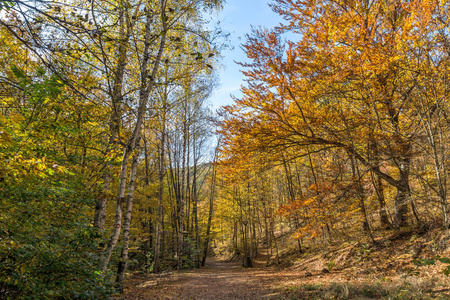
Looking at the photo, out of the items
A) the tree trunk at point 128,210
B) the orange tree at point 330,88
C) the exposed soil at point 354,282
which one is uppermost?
the orange tree at point 330,88

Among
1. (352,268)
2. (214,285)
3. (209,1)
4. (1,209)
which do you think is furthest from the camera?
(214,285)

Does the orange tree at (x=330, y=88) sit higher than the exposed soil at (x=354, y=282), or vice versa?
the orange tree at (x=330, y=88)

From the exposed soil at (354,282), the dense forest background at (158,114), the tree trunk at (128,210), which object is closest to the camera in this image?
the dense forest background at (158,114)

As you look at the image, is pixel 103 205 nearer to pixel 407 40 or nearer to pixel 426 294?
pixel 426 294

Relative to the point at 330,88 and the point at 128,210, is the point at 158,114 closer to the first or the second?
the point at 128,210

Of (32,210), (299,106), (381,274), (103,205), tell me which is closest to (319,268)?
(381,274)

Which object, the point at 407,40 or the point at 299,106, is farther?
the point at 299,106

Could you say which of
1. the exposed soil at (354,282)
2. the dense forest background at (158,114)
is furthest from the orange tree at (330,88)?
the exposed soil at (354,282)

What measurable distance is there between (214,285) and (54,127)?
8.49 m

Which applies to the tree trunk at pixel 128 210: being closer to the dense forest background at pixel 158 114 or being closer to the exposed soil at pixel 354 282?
the dense forest background at pixel 158 114

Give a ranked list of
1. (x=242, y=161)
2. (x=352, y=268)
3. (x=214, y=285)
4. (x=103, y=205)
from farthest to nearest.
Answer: (x=214, y=285) < (x=352, y=268) < (x=242, y=161) < (x=103, y=205)

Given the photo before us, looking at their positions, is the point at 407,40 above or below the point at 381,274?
above

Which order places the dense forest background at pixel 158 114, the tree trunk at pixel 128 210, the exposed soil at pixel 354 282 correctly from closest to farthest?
the dense forest background at pixel 158 114 < the exposed soil at pixel 354 282 < the tree trunk at pixel 128 210

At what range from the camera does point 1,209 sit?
2822mm
